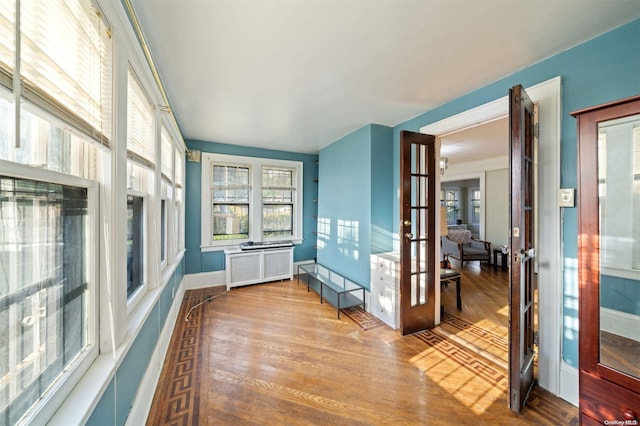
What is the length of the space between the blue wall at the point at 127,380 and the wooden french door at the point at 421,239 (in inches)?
90.2

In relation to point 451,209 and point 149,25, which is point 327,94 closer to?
point 149,25

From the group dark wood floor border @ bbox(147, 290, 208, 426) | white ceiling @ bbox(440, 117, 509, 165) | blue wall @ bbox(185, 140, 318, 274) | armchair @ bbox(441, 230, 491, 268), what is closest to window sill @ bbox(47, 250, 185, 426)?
dark wood floor border @ bbox(147, 290, 208, 426)

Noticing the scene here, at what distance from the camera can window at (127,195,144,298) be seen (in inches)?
66.1

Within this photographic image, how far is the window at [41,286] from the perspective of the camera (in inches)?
26.8

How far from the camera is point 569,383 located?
65.5 inches

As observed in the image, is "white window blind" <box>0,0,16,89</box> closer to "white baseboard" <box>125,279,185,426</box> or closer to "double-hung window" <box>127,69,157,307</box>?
"double-hung window" <box>127,69,157,307</box>

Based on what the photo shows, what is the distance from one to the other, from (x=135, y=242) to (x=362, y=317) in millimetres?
2571

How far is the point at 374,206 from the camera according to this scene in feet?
10.3

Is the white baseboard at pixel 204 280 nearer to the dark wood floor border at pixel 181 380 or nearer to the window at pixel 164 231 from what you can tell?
the dark wood floor border at pixel 181 380

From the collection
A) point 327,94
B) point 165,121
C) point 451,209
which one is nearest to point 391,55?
point 327,94

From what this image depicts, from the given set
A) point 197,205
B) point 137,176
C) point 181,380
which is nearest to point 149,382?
point 181,380

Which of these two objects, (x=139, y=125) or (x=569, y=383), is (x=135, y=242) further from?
(x=569, y=383)

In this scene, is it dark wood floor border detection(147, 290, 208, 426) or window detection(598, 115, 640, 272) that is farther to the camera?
dark wood floor border detection(147, 290, 208, 426)

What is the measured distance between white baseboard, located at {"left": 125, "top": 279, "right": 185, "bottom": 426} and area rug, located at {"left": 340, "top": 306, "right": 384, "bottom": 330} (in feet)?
6.58
